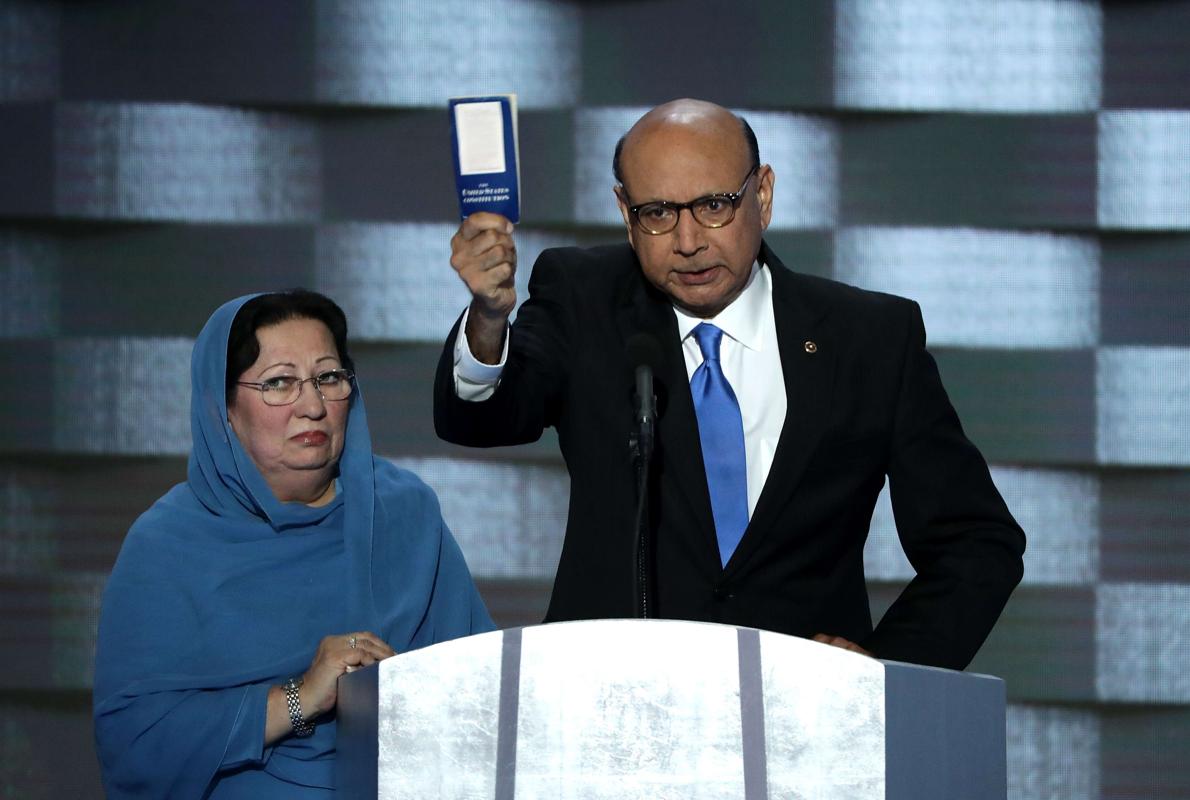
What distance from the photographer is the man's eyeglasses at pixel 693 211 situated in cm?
185

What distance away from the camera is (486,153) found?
1614 millimetres

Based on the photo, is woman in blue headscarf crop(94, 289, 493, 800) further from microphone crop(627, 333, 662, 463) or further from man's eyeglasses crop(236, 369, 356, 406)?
microphone crop(627, 333, 662, 463)

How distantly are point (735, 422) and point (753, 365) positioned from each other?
0.10 m

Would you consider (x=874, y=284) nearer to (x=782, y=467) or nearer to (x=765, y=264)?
(x=765, y=264)

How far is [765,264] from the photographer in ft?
6.86

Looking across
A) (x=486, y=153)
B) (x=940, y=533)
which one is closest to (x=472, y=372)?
(x=486, y=153)

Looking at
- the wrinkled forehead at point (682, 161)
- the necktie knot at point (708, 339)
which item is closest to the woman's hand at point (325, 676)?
the necktie knot at point (708, 339)

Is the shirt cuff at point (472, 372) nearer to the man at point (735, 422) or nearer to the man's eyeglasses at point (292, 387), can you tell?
the man at point (735, 422)

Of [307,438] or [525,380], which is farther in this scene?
[307,438]

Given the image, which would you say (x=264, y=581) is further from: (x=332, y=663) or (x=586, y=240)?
(x=586, y=240)

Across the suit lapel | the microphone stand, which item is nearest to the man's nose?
the suit lapel

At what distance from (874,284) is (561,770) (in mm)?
2310

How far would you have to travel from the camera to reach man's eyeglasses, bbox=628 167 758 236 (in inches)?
72.9

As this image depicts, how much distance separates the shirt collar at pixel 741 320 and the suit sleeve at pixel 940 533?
212 millimetres
